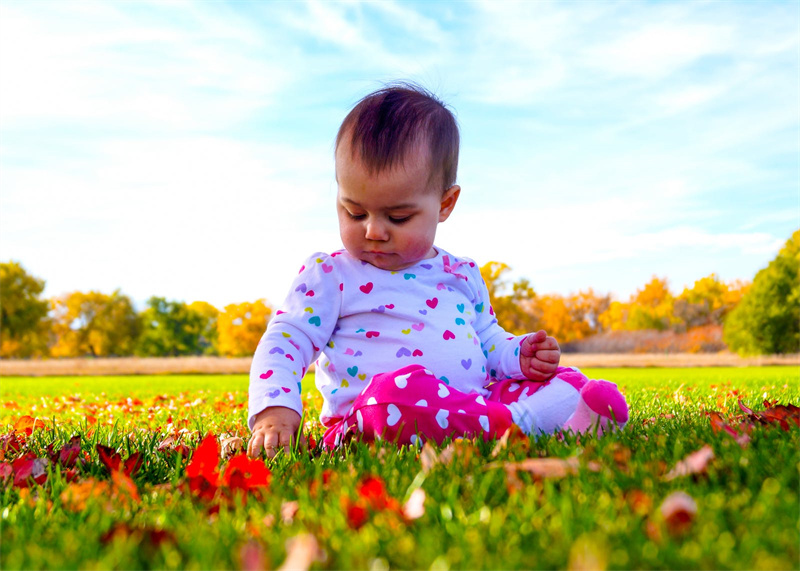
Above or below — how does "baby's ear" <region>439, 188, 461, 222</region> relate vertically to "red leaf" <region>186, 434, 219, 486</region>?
above

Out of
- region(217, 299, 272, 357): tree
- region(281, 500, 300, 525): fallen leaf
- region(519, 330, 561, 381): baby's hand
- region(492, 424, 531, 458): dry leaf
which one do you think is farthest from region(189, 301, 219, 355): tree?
region(281, 500, 300, 525): fallen leaf

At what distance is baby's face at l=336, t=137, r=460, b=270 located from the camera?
2.90m

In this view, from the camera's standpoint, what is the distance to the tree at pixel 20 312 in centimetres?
4550

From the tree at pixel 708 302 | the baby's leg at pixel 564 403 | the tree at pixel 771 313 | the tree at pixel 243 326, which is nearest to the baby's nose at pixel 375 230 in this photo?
the baby's leg at pixel 564 403

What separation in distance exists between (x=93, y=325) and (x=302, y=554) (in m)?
62.2

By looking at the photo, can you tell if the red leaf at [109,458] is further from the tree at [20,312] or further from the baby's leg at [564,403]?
the tree at [20,312]

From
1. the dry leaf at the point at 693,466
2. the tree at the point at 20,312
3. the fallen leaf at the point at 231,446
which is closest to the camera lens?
the dry leaf at the point at 693,466

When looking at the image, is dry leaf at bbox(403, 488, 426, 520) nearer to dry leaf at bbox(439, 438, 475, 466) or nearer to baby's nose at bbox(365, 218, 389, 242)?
dry leaf at bbox(439, 438, 475, 466)

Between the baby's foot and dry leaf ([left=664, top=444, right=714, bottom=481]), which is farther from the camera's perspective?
the baby's foot

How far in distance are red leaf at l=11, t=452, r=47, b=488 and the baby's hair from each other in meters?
1.73

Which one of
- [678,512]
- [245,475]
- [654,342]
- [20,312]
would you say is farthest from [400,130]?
[20,312]

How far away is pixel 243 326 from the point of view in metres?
46.6

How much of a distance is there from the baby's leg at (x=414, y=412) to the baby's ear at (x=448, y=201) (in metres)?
1.09

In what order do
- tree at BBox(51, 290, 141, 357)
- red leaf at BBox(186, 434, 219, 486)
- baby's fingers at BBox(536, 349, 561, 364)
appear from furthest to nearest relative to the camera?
tree at BBox(51, 290, 141, 357) < baby's fingers at BBox(536, 349, 561, 364) < red leaf at BBox(186, 434, 219, 486)
